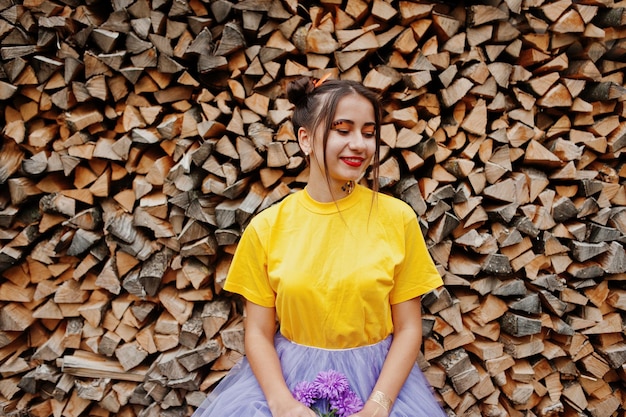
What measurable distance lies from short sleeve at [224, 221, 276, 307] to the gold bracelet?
393 millimetres

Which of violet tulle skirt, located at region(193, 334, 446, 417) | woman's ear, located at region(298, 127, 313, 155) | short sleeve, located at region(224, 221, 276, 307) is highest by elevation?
woman's ear, located at region(298, 127, 313, 155)

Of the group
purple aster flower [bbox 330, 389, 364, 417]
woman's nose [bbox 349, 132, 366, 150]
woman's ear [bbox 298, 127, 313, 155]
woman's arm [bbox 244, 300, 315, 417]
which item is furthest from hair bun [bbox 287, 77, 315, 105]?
purple aster flower [bbox 330, 389, 364, 417]

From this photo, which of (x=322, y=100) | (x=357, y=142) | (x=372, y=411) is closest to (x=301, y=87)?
(x=322, y=100)

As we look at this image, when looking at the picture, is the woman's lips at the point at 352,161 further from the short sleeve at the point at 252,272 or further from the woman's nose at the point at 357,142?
the short sleeve at the point at 252,272

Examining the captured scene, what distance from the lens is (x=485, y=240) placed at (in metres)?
1.71

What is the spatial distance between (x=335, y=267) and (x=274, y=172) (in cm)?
57

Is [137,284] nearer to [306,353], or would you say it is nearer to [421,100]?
[306,353]

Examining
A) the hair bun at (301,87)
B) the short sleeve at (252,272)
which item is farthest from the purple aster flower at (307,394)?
the hair bun at (301,87)

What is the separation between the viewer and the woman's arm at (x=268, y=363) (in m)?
1.17

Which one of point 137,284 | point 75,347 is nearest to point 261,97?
point 137,284

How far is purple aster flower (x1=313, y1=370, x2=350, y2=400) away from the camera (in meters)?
1.19

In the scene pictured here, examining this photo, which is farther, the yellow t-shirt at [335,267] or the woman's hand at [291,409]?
the yellow t-shirt at [335,267]

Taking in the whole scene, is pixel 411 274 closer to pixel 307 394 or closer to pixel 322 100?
pixel 307 394

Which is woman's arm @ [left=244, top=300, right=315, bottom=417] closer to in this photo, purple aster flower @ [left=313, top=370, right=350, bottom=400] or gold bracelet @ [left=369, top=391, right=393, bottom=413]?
purple aster flower @ [left=313, top=370, right=350, bottom=400]
